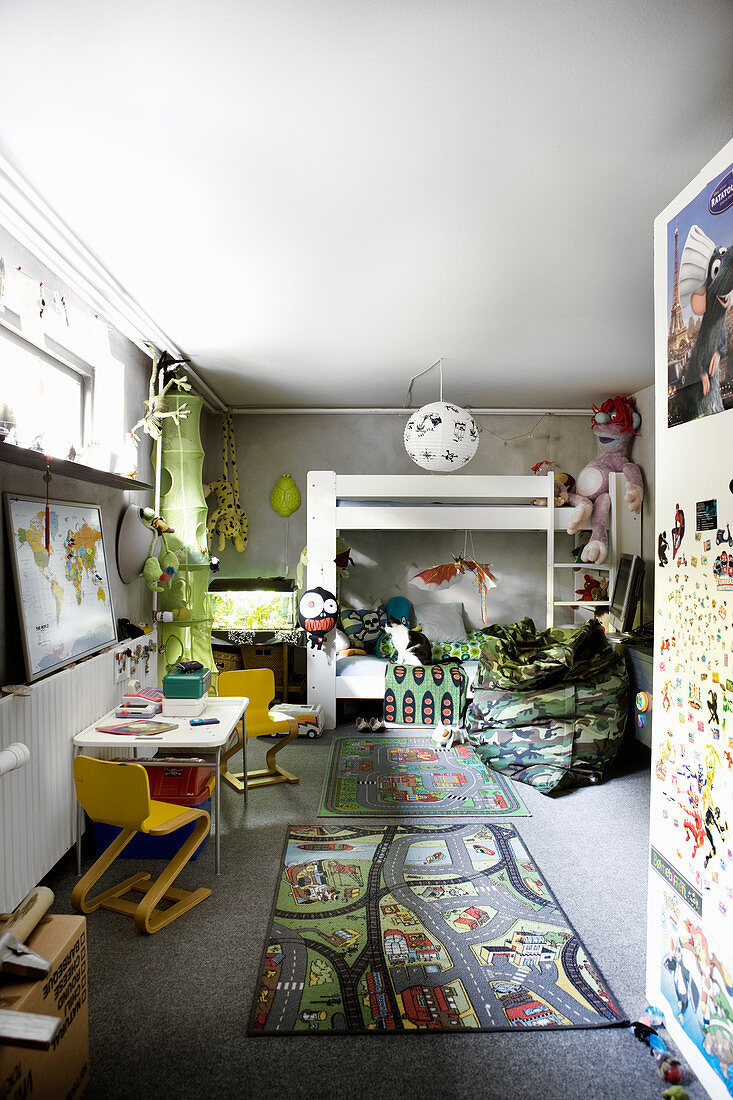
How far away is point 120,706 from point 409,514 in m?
2.43

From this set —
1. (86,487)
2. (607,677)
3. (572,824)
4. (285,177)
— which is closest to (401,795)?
(572,824)

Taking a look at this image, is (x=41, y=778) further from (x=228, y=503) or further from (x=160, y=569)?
(x=228, y=503)

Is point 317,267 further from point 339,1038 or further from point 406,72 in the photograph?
point 339,1038

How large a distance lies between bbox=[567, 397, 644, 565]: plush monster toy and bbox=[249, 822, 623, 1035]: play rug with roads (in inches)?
110

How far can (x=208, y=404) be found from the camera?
226 inches

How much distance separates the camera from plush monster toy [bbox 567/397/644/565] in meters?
5.14

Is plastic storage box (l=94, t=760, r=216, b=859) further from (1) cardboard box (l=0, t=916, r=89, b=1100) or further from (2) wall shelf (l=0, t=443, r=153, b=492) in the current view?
(2) wall shelf (l=0, t=443, r=153, b=492)

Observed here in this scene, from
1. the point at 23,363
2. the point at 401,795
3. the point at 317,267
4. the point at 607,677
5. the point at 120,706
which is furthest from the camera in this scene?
the point at 607,677

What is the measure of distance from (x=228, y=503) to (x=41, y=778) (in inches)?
146

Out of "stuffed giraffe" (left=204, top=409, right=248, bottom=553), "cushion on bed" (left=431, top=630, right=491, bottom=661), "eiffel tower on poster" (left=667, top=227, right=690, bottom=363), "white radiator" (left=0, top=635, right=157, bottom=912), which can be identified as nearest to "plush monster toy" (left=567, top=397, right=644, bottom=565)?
"cushion on bed" (left=431, top=630, right=491, bottom=661)

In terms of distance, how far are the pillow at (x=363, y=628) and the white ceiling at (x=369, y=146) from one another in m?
2.55

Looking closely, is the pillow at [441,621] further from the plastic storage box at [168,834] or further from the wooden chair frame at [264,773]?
the plastic storage box at [168,834]

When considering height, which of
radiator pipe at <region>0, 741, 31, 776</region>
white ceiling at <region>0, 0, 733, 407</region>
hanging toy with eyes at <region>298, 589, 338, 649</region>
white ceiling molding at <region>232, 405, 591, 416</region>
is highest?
white ceiling molding at <region>232, 405, 591, 416</region>

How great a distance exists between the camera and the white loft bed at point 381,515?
15.7 feet
